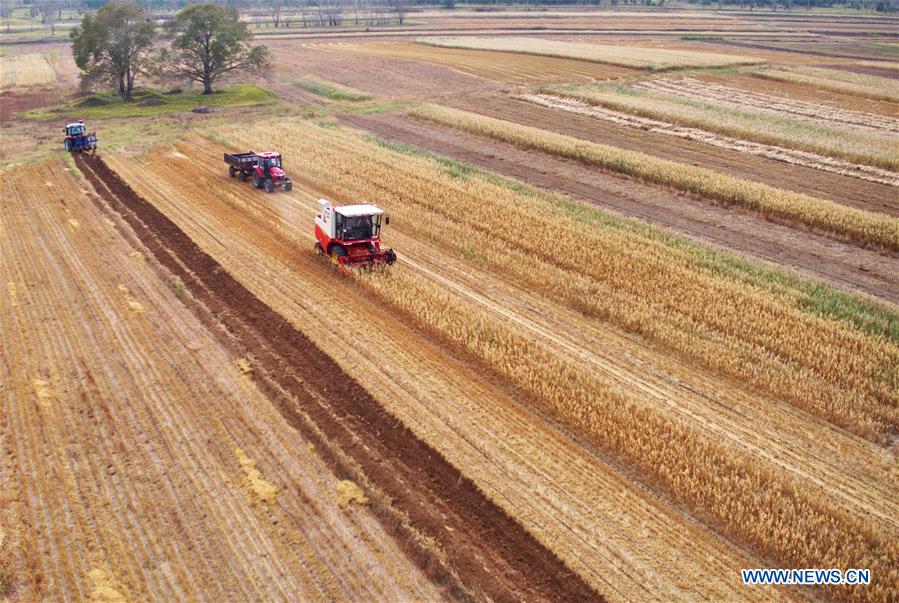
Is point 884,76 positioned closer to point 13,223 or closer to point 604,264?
point 604,264

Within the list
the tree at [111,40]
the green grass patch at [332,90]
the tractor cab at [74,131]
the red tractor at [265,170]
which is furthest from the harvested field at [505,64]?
the tractor cab at [74,131]

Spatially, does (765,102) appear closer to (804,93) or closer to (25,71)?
(804,93)

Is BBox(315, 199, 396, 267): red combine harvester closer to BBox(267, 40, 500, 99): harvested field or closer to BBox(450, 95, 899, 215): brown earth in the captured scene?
BBox(450, 95, 899, 215): brown earth

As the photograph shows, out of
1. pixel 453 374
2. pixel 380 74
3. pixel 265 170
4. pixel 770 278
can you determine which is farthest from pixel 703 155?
pixel 380 74

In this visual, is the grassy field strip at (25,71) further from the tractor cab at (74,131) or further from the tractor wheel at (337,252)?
the tractor wheel at (337,252)

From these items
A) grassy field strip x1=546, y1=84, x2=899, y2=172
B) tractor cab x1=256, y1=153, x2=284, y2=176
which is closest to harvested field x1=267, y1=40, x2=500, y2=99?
grassy field strip x1=546, y1=84, x2=899, y2=172

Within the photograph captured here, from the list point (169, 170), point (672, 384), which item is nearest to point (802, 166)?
point (672, 384)
